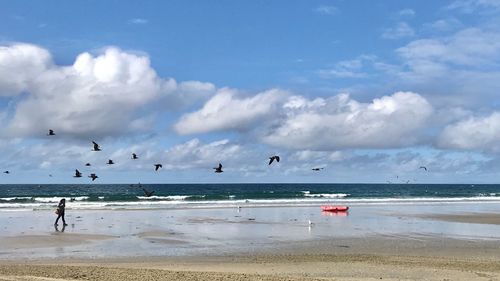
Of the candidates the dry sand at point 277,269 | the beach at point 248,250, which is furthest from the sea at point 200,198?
the dry sand at point 277,269

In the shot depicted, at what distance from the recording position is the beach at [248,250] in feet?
51.5

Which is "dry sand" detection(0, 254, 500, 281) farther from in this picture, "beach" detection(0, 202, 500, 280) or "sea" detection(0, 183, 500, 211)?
"sea" detection(0, 183, 500, 211)

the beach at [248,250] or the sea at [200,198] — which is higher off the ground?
the sea at [200,198]

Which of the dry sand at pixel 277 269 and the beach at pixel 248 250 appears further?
the beach at pixel 248 250

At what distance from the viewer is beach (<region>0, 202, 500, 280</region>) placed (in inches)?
618

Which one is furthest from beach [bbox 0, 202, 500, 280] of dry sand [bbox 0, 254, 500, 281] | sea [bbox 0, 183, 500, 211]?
sea [bbox 0, 183, 500, 211]

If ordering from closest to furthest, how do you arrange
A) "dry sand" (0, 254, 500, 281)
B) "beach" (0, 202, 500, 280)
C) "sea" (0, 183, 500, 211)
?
1. "dry sand" (0, 254, 500, 281)
2. "beach" (0, 202, 500, 280)
3. "sea" (0, 183, 500, 211)

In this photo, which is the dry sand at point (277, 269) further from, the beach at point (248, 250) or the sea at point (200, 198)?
the sea at point (200, 198)

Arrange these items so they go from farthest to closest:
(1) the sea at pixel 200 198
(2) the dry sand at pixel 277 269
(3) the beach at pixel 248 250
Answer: (1) the sea at pixel 200 198
(3) the beach at pixel 248 250
(2) the dry sand at pixel 277 269

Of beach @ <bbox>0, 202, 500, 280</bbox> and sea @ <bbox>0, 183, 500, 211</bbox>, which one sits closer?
beach @ <bbox>0, 202, 500, 280</bbox>

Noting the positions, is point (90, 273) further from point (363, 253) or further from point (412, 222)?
point (412, 222)

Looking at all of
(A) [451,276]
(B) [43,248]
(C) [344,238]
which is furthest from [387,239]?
(B) [43,248]

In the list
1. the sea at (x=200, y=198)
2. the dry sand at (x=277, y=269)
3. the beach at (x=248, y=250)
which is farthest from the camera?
the sea at (x=200, y=198)

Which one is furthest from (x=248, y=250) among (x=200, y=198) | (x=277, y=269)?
(x=200, y=198)
